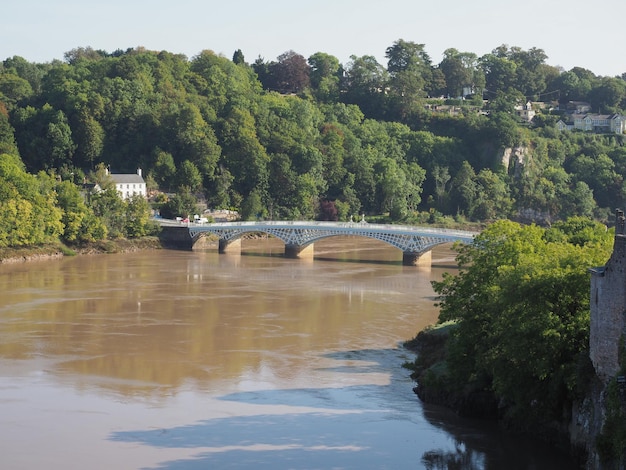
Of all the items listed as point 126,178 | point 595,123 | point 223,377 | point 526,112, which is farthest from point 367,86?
point 223,377

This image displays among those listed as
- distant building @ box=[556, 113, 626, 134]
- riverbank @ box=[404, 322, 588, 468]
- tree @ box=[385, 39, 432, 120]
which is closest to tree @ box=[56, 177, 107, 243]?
riverbank @ box=[404, 322, 588, 468]

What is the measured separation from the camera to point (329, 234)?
6444 cm

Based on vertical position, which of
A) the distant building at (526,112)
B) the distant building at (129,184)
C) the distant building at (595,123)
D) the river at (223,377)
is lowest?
the river at (223,377)

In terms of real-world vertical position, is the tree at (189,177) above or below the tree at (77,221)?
above

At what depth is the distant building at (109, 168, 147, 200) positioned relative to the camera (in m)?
78.4

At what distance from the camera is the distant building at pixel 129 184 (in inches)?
3086

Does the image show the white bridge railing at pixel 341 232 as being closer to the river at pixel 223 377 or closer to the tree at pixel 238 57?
the river at pixel 223 377

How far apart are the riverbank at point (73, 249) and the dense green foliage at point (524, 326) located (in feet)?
118

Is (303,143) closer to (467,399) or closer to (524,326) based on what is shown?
(467,399)

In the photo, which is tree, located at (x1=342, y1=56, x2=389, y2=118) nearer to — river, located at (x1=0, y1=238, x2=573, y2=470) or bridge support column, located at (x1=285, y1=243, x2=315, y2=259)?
bridge support column, located at (x1=285, y1=243, x2=315, y2=259)

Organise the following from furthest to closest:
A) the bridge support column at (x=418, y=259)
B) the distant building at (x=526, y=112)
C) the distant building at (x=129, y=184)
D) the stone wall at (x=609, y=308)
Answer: the distant building at (x=526, y=112)
the distant building at (x=129, y=184)
the bridge support column at (x=418, y=259)
the stone wall at (x=609, y=308)

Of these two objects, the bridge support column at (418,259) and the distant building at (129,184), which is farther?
the distant building at (129,184)

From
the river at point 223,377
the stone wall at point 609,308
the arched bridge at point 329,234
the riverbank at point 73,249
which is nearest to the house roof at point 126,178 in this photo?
the arched bridge at point 329,234

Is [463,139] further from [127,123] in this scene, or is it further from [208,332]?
[208,332]
